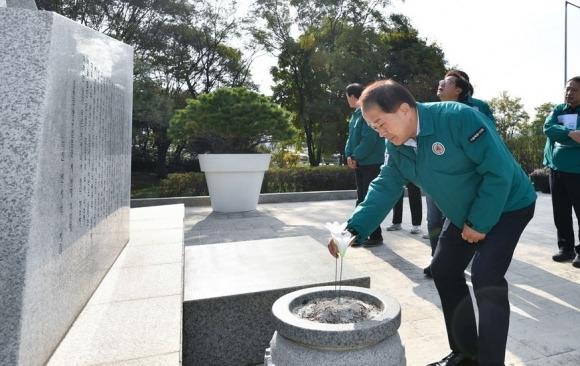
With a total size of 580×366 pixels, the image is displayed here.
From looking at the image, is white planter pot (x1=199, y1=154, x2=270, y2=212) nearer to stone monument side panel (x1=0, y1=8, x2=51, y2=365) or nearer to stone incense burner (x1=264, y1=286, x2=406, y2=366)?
stone monument side panel (x1=0, y1=8, x2=51, y2=365)

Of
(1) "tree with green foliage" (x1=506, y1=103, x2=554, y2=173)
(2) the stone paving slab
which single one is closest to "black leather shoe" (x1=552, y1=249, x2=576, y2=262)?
(2) the stone paving slab

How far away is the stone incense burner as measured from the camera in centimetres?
151

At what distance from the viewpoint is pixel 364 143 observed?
198 inches

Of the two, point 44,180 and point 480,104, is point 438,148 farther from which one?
point 480,104

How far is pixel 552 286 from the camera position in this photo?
12.3ft

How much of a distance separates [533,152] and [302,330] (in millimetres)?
17287

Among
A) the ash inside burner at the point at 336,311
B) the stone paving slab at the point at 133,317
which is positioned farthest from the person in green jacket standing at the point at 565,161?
the stone paving slab at the point at 133,317

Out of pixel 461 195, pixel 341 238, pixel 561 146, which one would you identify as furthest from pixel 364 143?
pixel 341 238

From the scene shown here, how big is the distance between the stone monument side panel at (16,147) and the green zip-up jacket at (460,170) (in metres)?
1.55

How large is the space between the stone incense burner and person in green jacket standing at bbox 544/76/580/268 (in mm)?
3538

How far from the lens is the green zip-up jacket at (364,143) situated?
16.4 feet

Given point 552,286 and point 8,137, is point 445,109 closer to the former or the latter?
point 8,137

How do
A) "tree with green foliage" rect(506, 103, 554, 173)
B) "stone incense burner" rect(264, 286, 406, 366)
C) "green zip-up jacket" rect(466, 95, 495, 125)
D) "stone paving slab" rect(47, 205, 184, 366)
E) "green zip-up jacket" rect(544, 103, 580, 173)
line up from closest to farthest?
"stone incense burner" rect(264, 286, 406, 366) → "stone paving slab" rect(47, 205, 184, 366) → "green zip-up jacket" rect(466, 95, 495, 125) → "green zip-up jacket" rect(544, 103, 580, 173) → "tree with green foliage" rect(506, 103, 554, 173)

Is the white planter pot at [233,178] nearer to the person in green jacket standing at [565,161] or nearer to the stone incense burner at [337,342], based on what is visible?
the person in green jacket standing at [565,161]
